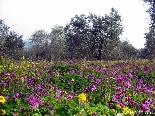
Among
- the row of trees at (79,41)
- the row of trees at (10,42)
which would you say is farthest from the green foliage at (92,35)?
the row of trees at (10,42)

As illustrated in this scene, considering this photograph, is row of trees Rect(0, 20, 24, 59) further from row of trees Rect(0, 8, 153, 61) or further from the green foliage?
the green foliage

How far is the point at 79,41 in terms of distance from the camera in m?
41.8

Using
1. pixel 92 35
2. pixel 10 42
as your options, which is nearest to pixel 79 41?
pixel 92 35

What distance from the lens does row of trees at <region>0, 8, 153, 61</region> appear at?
38750mm

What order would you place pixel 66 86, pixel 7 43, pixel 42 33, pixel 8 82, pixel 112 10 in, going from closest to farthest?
pixel 8 82 < pixel 66 86 < pixel 7 43 < pixel 112 10 < pixel 42 33

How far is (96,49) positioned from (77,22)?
8198 millimetres

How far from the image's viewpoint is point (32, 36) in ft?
169

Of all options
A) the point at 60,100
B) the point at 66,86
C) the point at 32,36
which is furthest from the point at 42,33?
the point at 60,100

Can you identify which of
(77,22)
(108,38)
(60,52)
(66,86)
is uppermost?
(77,22)

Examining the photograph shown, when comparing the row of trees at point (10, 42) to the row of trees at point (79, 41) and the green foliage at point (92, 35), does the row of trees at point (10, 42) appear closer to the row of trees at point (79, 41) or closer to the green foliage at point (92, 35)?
the row of trees at point (79, 41)

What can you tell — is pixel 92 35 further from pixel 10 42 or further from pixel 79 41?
pixel 10 42

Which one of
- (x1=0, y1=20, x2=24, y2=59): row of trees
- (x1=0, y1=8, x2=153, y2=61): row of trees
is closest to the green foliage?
(x1=0, y1=8, x2=153, y2=61): row of trees

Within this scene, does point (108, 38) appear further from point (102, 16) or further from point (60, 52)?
point (60, 52)

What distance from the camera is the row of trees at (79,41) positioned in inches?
1526
